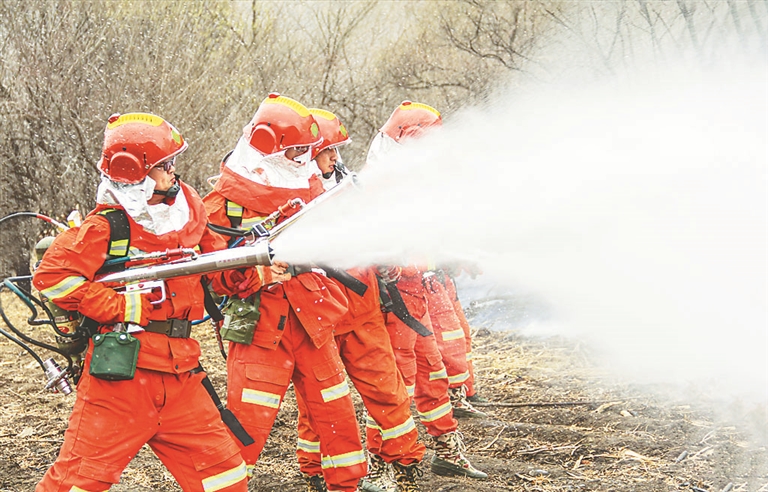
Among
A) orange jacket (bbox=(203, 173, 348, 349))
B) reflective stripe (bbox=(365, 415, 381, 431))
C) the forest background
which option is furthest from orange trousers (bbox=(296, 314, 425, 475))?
the forest background

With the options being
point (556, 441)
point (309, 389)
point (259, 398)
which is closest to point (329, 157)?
Answer: point (309, 389)

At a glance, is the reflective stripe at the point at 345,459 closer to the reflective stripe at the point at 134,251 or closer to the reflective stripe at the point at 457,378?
the reflective stripe at the point at 134,251

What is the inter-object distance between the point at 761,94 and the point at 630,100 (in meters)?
1.82

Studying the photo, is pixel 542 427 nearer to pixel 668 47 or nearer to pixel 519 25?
pixel 668 47

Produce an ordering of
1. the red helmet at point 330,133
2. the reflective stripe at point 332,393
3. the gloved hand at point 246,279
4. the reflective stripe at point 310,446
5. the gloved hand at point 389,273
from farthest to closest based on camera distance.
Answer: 1. the red helmet at point 330,133
2. the gloved hand at point 389,273
3. the reflective stripe at point 310,446
4. the reflective stripe at point 332,393
5. the gloved hand at point 246,279

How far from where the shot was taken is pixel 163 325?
11.8ft

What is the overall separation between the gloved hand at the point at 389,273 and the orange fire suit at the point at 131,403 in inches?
62.8

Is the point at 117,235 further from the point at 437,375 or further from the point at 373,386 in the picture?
the point at 437,375

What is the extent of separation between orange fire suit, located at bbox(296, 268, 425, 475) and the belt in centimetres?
101

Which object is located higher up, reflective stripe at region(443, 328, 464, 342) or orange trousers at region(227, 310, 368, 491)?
orange trousers at region(227, 310, 368, 491)

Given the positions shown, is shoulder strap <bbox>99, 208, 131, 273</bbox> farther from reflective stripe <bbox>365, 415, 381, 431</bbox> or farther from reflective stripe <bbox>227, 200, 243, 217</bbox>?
reflective stripe <bbox>365, 415, 381, 431</bbox>

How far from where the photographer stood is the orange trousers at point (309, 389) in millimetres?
4183

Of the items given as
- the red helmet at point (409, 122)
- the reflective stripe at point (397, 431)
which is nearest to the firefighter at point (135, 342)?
the reflective stripe at point (397, 431)

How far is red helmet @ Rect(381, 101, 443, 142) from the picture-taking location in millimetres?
5828
